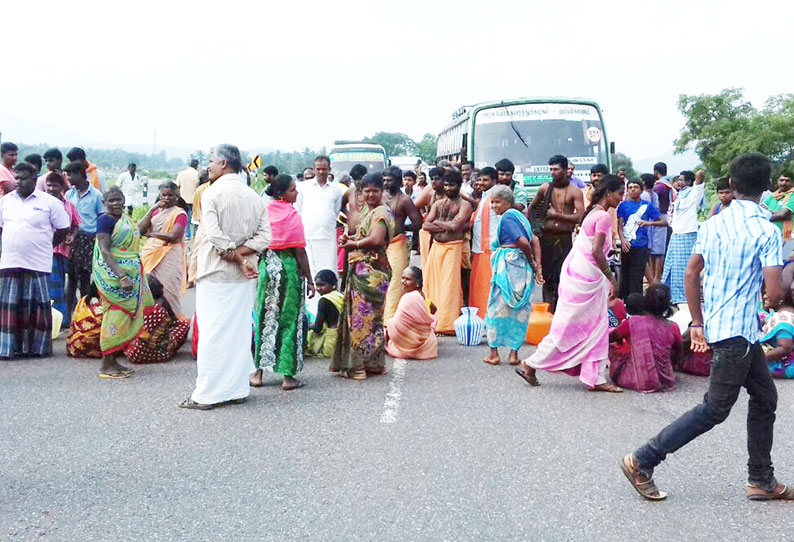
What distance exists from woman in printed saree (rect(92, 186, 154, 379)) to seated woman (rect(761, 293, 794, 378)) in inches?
217

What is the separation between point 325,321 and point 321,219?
2.71 meters

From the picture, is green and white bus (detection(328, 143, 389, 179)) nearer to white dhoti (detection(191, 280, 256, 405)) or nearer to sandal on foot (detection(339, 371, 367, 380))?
sandal on foot (detection(339, 371, 367, 380))

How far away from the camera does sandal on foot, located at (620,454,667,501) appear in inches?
172

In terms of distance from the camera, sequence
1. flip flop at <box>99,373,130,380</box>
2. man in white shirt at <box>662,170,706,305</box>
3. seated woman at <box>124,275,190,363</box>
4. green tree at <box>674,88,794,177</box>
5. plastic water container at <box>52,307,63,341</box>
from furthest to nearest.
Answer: green tree at <box>674,88,794,177</box> < man in white shirt at <box>662,170,706,305</box> < plastic water container at <box>52,307,63,341</box> < seated woman at <box>124,275,190,363</box> < flip flop at <box>99,373,130,380</box>

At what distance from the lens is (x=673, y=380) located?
272 inches

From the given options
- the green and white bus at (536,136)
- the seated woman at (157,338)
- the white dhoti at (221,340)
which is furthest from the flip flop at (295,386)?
the green and white bus at (536,136)

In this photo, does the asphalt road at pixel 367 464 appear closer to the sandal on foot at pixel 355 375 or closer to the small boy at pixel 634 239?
the sandal on foot at pixel 355 375

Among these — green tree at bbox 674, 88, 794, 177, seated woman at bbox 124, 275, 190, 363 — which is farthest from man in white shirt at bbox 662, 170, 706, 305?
green tree at bbox 674, 88, 794, 177

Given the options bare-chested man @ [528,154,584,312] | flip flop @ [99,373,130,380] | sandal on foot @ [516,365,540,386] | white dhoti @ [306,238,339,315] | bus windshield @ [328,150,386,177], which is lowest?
flip flop @ [99,373,130,380]

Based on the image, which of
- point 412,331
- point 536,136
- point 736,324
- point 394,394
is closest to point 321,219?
point 412,331

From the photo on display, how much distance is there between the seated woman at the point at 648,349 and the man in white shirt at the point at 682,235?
4.57m

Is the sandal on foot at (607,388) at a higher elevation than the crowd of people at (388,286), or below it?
below

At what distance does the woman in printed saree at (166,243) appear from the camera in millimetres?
8391

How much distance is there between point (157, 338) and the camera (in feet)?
26.0
